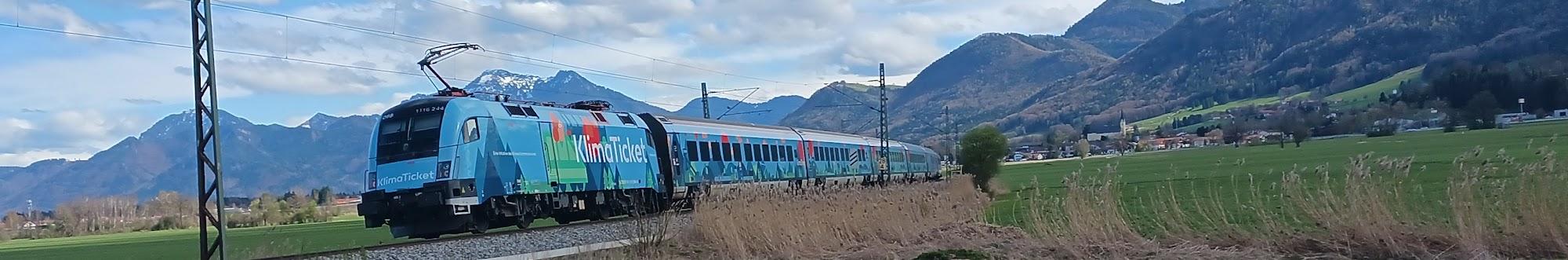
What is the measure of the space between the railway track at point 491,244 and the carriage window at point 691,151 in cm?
737

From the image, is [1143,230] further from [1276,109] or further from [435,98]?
[1276,109]

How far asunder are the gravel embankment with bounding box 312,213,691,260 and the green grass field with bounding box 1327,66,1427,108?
112553 millimetres

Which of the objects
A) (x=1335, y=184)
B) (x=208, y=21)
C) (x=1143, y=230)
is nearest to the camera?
(x=208, y=21)

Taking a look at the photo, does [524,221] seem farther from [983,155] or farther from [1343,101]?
[1343,101]

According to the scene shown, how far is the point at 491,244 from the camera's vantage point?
19.1m

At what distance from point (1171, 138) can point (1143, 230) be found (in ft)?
421

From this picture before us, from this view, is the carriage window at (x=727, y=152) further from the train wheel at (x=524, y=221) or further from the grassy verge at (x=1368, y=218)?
the grassy verge at (x=1368, y=218)

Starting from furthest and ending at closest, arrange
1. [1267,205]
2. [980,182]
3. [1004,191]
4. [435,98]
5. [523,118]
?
[980,182] → [1004,191] → [523,118] → [435,98] → [1267,205]

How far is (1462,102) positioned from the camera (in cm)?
7112

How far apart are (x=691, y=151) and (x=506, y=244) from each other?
11.0 m

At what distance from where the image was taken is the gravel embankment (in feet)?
56.9

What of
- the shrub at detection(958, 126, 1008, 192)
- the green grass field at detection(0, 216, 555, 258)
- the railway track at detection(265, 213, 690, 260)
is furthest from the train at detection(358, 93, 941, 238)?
the shrub at detection(958, 126, 1008, 192)

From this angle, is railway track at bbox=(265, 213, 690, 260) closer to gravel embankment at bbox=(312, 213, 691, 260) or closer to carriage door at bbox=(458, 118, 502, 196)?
gravel embankment at bbox=(312, 213, 691, 260)

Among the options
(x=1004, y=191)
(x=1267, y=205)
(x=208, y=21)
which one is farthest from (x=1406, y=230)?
(x=1004, y=191)
